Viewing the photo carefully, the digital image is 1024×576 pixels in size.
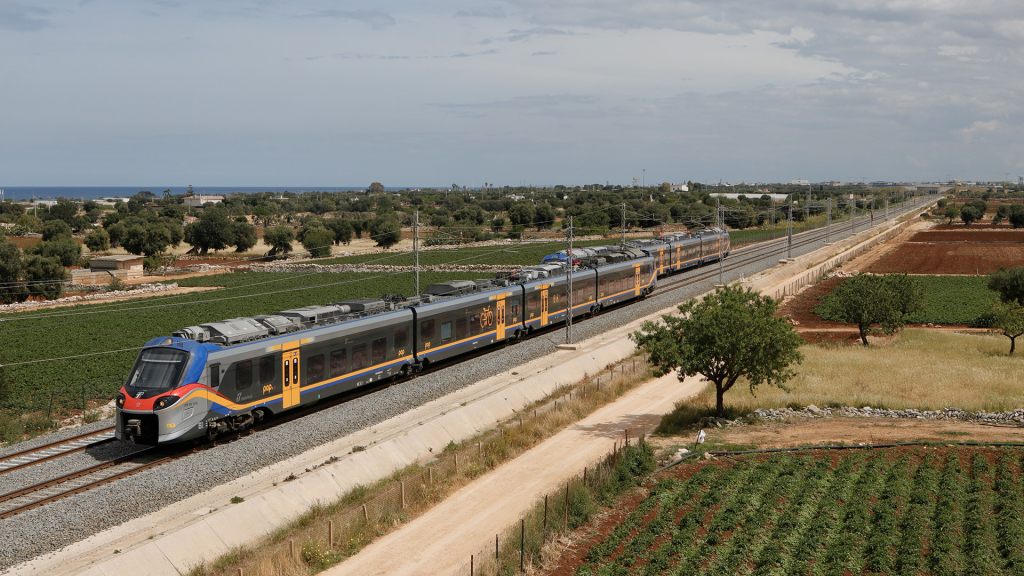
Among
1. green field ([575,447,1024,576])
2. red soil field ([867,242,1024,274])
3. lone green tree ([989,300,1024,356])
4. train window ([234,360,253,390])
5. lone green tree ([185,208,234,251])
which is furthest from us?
lone green tree ([185,208,234,251])

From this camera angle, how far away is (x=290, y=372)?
2809 cm

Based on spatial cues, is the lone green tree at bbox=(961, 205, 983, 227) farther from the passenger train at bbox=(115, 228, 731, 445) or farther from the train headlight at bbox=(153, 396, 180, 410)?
the train headlight at bbox=(153, 396, 180, 410)

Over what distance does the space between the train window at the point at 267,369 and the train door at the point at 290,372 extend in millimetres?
476

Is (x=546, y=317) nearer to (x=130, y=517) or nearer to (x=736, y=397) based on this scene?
(x=736, y=397)

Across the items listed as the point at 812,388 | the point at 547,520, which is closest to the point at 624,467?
the point at 547,520

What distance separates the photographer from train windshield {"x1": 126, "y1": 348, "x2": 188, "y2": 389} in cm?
2398

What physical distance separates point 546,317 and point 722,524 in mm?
27878

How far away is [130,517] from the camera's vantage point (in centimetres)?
2017

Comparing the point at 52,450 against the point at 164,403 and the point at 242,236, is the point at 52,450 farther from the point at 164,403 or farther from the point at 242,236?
the point at 242,236

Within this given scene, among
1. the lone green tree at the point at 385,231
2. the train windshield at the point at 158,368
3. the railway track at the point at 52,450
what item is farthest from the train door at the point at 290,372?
the lone green tree at the point at 385,231

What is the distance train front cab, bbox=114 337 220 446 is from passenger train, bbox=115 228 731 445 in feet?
0.10

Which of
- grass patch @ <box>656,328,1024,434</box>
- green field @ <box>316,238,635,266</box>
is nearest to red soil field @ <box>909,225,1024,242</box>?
green field @ <box>316,238,635,266</box>

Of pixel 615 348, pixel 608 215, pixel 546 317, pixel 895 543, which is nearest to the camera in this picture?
pixel 895 543

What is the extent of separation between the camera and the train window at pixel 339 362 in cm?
3012
